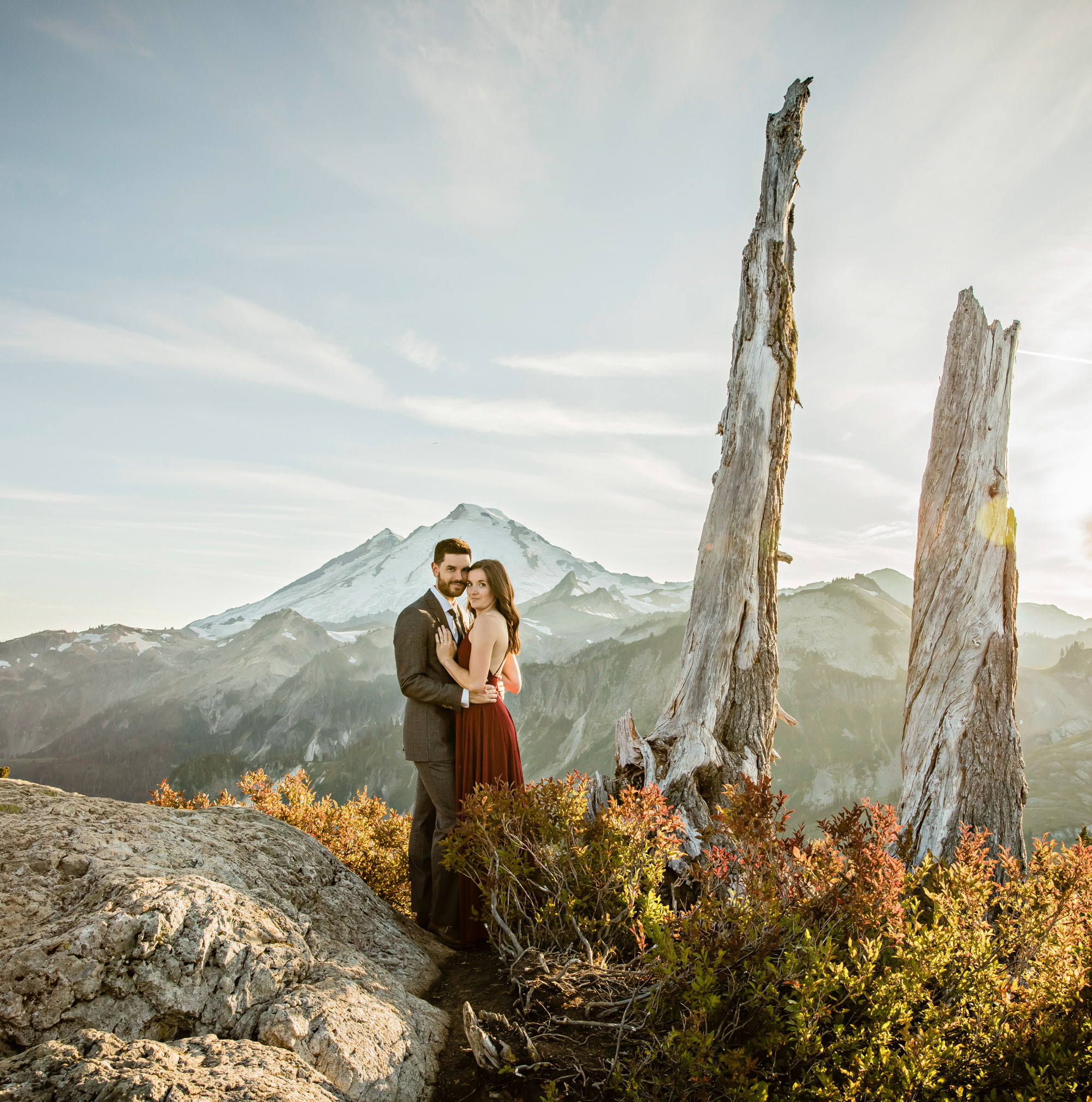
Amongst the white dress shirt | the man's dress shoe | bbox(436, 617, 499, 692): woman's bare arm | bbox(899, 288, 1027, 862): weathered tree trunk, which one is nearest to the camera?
the man's dress shoe

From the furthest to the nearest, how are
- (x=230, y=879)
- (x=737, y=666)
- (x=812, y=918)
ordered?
(x=737, y=666) < (x=230, y=879) < (x=812, y=918)

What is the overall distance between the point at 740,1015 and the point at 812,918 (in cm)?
51

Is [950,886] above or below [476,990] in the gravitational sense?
above

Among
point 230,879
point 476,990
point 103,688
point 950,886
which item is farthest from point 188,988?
point 103,688

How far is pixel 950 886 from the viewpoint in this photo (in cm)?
347

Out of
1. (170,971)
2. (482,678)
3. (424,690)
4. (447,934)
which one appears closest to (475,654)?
(482,678)

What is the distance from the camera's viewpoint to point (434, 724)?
15.2ft

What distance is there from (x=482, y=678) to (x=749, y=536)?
10.5 ft

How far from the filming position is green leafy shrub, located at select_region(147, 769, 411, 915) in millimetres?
A: 5453

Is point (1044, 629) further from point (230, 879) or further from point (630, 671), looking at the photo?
point (230, 879)

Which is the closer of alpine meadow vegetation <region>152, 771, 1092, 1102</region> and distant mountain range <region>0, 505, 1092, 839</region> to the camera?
alpine meadow vegetation <region>152, 771, 1092, 1102</region>

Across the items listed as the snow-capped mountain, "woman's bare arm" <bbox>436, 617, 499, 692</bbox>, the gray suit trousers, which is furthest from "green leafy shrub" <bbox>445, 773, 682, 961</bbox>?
the snow-capped mountain

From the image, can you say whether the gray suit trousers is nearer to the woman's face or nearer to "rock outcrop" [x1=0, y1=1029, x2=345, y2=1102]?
the woman's face

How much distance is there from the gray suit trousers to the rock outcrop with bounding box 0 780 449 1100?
3.78 feet
